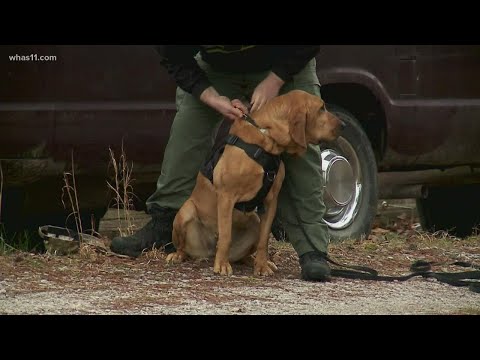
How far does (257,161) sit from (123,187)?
1368 mm

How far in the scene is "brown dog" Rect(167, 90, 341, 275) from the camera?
6.28 meters

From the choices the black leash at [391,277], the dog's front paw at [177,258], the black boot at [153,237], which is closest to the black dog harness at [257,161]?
the black leash at [391,277]

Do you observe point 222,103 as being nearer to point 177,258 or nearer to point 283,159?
point 283,159

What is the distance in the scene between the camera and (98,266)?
21.6 feet

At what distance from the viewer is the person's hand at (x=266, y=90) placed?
6.44 metres

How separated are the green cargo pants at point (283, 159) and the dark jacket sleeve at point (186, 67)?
6.1 inches

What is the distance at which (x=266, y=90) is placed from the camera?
6.46 m

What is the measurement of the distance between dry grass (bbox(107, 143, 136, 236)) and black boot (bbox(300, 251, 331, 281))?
1.22m

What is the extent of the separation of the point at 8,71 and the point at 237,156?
4.96 ft

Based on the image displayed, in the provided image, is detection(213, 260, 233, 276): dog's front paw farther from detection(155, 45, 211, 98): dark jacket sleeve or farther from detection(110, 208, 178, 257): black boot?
detection(155, 45, 211, 98): dark jacket sleeve

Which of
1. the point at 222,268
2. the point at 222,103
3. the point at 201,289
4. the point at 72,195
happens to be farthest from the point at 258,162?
the point at 72,195

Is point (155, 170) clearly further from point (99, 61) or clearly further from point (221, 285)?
point (221, 285)

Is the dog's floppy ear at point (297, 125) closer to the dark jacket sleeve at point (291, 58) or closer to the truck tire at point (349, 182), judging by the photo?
the dark jacket sleeve at point (291, 58)

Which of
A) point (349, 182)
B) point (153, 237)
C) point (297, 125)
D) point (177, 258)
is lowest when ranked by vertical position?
point (177, 258)
